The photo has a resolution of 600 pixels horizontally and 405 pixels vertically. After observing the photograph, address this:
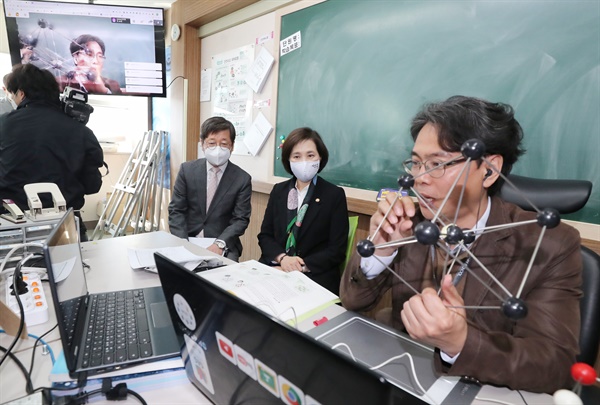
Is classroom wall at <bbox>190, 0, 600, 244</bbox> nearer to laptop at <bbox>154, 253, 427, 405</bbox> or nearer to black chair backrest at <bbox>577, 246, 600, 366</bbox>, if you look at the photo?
black chair backrest at <bbox>577, 246, 600, 366</bbox>

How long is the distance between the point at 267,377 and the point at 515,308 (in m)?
0.37

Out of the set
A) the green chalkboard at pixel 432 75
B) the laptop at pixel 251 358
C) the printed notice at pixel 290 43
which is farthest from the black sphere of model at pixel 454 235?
the printed notice at pixel 290 43

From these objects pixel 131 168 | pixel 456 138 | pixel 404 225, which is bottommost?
pixel 131 168

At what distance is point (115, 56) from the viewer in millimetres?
3342

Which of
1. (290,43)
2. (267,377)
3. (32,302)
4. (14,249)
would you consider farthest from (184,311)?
(290,43)

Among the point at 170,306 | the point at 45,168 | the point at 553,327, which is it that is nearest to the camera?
the point at 170,306

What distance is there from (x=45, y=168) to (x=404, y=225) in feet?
7.38

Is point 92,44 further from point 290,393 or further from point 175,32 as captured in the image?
point 290,393

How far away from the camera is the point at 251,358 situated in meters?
0.50

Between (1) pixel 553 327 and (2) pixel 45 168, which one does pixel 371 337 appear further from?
(2) pixel 45 168

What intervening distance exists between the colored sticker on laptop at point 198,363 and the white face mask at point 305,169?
4.53ft

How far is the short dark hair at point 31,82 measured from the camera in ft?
7.04

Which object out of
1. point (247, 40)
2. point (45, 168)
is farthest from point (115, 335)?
point (247, 40)

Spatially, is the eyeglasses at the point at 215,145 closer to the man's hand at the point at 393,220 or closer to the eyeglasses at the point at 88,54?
the man's hand at the point at 393,220
